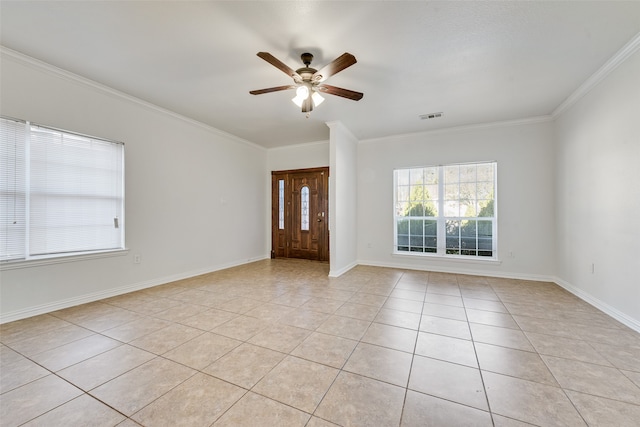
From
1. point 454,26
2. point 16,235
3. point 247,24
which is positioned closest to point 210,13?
point 247,24

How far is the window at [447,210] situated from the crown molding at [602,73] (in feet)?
4.06

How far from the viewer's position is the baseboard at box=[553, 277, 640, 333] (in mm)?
2452

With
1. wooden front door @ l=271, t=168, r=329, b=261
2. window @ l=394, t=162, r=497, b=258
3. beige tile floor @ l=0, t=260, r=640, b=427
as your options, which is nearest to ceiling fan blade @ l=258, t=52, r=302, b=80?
beige tile floor @ l=0, t=260, r=640, b=427

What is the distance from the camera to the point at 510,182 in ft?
14.6

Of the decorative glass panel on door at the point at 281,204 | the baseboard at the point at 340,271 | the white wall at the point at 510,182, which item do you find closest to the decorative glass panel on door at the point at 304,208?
the decorative glass panel on door at the point at 281,204

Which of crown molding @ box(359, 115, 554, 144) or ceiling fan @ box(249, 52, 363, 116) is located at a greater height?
crown molding @ box(359, 115, 554, 144)

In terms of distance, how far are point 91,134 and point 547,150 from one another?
6.84 meters

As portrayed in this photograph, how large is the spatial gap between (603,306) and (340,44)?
162 inches

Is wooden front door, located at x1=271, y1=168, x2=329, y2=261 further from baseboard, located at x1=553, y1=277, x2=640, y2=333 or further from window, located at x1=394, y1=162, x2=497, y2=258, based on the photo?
baseboard, located at x1=553, y1=277, x2=640, y2=333

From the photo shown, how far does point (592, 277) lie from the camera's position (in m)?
3.14

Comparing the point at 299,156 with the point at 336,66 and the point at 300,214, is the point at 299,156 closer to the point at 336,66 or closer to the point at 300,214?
the point at 300,214

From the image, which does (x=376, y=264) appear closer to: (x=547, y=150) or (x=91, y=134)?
(x=547, y=150)

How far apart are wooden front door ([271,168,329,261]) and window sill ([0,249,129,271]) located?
333cm

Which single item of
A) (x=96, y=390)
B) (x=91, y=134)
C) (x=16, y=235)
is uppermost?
(x=91, y=134)
